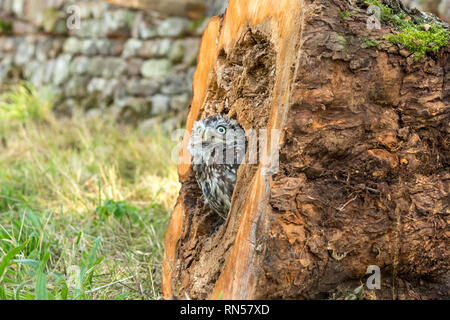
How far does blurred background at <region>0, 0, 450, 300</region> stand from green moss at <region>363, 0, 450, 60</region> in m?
0.91

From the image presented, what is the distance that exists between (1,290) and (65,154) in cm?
251

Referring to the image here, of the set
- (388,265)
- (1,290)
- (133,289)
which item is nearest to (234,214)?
(388,265)

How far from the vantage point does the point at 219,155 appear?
1876 millimetres

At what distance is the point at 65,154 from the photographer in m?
4.07

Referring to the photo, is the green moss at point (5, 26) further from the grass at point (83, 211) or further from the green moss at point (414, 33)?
the green moss at point (414, 33)

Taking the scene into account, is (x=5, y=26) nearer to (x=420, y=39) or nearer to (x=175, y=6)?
(x=175, y=6)

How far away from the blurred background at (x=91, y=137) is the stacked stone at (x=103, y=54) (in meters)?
0.02

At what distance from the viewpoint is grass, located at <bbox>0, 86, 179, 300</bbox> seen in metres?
1.92

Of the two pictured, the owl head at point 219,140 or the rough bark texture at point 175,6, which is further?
the rough bark texture at point 175,6

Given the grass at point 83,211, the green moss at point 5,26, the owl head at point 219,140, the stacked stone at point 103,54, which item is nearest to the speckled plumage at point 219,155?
the owl head at point 219,140

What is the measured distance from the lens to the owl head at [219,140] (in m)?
1.83

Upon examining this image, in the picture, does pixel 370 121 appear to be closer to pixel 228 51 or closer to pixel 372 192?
pixel 372 192

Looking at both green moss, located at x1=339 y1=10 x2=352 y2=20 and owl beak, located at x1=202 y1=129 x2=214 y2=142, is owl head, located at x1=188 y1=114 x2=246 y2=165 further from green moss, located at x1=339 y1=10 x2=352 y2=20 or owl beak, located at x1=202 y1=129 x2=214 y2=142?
green moss, located at x1=339 y1=10 x2=352 y2=20

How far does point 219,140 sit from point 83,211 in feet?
5.02
